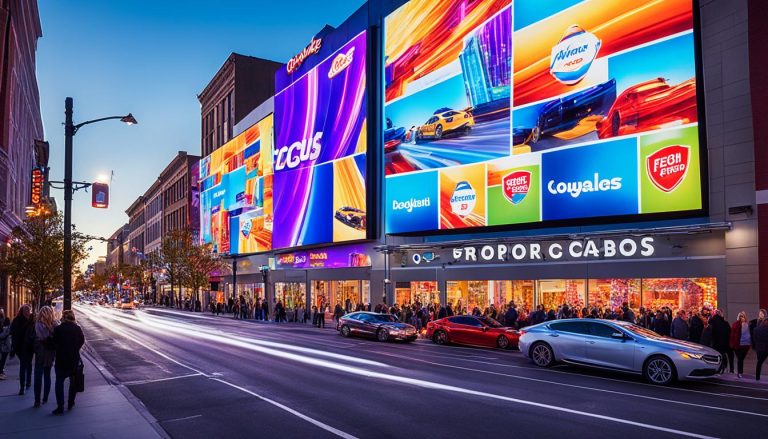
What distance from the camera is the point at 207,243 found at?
226 ft

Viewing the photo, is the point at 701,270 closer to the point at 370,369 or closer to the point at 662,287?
the point at 662,287

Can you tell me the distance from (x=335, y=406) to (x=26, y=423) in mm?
5105

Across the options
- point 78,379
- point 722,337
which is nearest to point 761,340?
point 722,337

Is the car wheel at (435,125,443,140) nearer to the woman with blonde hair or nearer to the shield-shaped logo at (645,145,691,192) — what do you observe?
the shield-shaped logo at (645,145,691,192)

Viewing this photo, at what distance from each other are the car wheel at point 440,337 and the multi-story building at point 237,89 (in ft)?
170

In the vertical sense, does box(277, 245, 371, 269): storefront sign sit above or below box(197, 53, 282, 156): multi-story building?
below

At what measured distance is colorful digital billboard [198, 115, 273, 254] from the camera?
2152 inches

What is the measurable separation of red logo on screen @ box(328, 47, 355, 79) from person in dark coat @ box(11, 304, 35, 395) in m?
32.5

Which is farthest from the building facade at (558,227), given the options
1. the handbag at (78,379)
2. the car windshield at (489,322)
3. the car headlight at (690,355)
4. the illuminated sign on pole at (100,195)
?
the handbag at (78,379)

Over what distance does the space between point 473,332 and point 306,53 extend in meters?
32.9

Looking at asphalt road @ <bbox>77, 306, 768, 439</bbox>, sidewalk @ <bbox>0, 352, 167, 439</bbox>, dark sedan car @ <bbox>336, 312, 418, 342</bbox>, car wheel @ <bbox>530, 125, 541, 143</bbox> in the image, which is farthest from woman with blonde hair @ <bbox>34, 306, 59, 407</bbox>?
car wheel @ <bbox>530, 125, 541, 143</bbox>

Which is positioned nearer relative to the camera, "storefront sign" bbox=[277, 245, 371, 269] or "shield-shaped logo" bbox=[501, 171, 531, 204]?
"shield-shaped logo" bbox=[501, 171, 531, 204]

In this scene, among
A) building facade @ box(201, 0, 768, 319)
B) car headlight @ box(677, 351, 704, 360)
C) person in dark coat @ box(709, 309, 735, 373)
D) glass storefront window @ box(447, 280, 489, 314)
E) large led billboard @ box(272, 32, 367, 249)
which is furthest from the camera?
large led billboard @ box(272, 32, 367, 249)

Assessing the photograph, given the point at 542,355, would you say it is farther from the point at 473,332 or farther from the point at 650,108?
the point at 650,108
